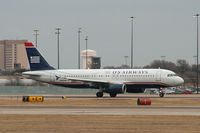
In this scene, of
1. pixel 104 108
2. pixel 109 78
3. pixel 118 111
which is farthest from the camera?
pixel 109 78

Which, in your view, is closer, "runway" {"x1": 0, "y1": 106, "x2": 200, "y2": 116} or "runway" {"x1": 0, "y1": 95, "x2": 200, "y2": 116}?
"runway" {"x1": 0, "y1": 106, "x2": 200, "y2": 116}

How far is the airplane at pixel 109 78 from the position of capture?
2403 inches

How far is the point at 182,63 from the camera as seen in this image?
519 ft

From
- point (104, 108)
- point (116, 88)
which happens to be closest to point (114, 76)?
point (116, 88)

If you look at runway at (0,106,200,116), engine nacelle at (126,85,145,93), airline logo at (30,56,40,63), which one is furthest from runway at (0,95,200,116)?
airline logo at (30,56,40,63)

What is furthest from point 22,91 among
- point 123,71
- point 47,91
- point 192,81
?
point 192,81

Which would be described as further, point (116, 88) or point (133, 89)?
point (133, 89)

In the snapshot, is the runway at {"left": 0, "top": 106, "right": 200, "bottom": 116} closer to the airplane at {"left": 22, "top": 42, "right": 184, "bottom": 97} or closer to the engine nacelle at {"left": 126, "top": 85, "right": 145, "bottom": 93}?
the airplane at {"left": 22, "top": 42, "right": 184, "bottom": 97}

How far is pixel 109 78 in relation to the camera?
62.6 meters

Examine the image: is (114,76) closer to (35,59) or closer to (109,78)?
(109,78)

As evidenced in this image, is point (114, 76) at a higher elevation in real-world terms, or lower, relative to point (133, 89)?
higher

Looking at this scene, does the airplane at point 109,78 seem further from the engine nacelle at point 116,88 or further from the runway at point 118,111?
the runway at point 118,111

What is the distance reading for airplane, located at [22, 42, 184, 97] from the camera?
6103 centimetres

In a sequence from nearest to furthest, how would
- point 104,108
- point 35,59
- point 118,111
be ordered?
point 118,111 < point 104,108 < point 35,59
